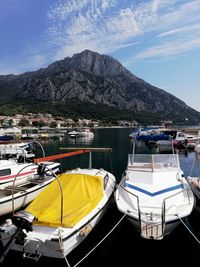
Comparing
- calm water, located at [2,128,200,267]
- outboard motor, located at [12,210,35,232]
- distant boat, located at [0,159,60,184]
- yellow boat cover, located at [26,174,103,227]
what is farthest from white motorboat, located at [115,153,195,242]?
distant boat, located at [0,159,60,184]

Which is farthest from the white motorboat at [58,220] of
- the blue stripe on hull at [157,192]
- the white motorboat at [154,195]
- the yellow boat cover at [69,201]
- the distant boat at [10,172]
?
the distant boat at [10,172]

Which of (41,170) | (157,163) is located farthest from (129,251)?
(41,170)

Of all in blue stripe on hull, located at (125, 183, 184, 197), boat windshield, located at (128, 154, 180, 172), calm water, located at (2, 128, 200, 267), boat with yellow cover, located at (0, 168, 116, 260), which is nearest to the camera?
boat with yellow cover, located at (0, 168, 116, 260)

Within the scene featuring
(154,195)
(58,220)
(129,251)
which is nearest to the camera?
(58,220)

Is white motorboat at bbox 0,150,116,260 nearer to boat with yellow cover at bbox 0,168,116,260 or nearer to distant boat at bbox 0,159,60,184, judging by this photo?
boat with yellow cover at bbox 0,168,116,260

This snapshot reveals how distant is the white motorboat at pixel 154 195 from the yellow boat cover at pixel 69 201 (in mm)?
1254

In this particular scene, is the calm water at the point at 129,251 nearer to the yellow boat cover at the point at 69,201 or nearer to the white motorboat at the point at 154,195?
the white motorboat at the point at 154,195

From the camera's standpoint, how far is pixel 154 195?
12188mm

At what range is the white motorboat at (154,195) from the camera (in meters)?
10.1

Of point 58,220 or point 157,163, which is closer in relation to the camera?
point 58,220

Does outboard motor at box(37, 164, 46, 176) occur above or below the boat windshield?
below

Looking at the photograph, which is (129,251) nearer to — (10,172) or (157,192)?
(157,192)

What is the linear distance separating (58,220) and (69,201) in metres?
1.59

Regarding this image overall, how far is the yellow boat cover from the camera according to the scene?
10.1 m
